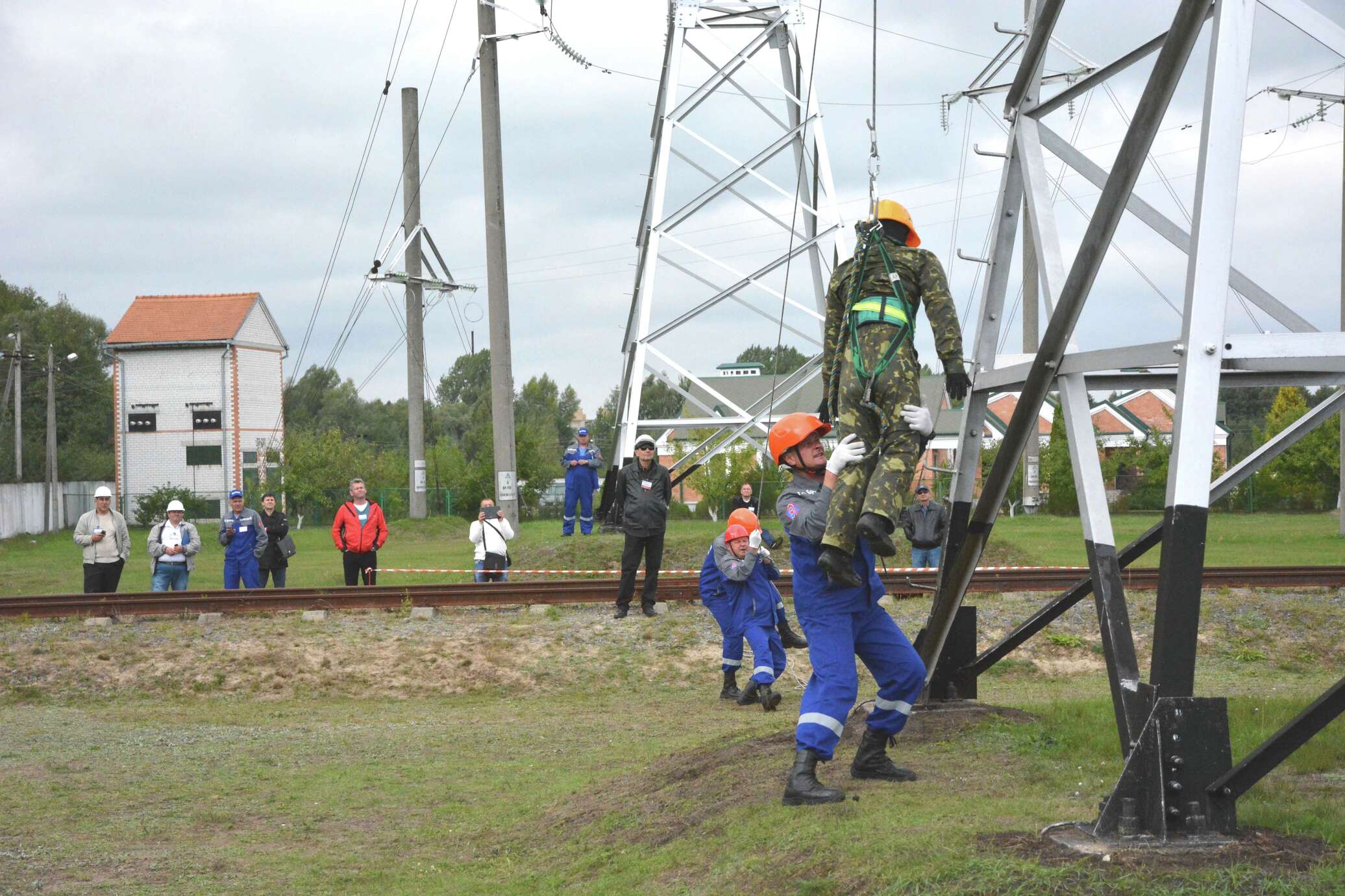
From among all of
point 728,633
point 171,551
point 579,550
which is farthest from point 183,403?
point 728,633

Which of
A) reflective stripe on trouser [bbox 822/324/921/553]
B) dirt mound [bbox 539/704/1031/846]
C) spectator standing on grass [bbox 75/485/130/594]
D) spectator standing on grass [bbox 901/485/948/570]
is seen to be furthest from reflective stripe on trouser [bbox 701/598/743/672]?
spectator standing on grass [bbox 75/485/130/594]

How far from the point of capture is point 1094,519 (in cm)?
555

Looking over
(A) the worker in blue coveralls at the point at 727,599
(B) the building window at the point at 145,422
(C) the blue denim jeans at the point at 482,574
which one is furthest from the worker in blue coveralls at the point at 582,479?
(B) the building window at the point at 145,422

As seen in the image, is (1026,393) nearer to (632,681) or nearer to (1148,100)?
(1148,100)

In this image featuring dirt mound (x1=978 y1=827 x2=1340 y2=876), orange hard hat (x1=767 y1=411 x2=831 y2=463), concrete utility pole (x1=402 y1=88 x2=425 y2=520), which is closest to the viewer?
dirt mound (x1=978 y1=827 x2=1340 y2=876)

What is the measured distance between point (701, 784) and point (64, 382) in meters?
88.1

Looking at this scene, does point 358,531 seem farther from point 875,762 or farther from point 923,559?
point 875,762

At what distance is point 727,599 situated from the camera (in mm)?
11258

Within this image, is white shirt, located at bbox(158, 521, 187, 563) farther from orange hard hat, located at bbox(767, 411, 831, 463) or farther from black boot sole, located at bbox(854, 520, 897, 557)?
black boot sole, located at bbox(854, 520, 897, 557)

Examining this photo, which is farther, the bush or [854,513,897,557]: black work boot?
the bush

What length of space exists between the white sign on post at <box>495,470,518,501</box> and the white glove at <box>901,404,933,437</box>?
1641 cm

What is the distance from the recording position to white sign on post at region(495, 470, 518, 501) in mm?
22438

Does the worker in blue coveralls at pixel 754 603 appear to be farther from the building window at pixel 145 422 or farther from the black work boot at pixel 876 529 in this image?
the building window at pixel 145 422

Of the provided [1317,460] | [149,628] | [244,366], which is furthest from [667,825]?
[244,366]
